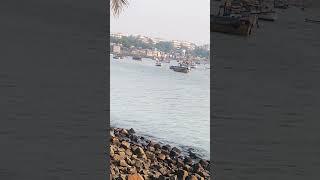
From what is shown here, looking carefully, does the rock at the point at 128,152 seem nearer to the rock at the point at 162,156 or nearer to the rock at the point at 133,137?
the rock at the point at 133,137

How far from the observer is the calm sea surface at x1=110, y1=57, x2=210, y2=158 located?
474 cm

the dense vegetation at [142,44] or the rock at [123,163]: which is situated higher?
the dense vegetation at [142,44]

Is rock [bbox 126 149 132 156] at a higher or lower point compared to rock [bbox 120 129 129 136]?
lower

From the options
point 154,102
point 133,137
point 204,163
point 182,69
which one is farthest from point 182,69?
point 204,163

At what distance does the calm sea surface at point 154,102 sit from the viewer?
4.74 m
